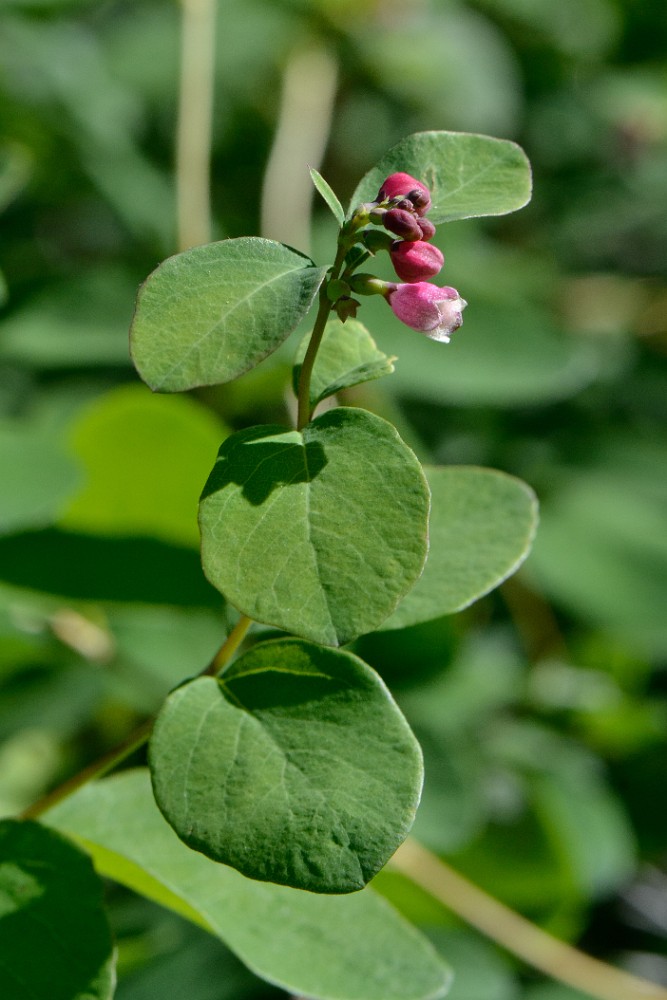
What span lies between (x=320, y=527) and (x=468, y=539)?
0.19 metres

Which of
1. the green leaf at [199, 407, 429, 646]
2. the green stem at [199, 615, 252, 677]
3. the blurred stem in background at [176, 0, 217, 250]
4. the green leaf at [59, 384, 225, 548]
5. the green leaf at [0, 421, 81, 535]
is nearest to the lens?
the green leaf at [199, 407, 429, 646]

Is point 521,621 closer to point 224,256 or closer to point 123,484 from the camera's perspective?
point 123,484

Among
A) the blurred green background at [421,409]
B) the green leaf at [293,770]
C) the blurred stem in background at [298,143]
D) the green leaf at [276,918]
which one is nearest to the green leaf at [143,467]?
the blurred green background at [421,409]

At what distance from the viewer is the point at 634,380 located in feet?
6.29

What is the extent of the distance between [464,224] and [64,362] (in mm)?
650

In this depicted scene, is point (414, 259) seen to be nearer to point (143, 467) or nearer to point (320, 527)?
point (320, 527)

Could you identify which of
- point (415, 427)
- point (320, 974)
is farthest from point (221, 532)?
point (415, 427)

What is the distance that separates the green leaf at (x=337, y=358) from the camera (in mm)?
512

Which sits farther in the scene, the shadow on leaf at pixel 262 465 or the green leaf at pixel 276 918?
the green leaf at pixel 276 918

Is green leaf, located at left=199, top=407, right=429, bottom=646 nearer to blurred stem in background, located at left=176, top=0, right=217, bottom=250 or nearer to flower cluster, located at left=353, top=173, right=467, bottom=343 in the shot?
flower cluster, located at left=353, top=173, right=467, bottom=343

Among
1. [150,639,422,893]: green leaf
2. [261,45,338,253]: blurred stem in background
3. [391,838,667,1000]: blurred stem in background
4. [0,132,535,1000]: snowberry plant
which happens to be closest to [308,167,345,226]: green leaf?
[0,132,535,1000]: snowberry plant

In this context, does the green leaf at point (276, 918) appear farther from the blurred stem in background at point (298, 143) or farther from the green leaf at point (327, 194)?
the blurred stem in background at point (298, 143)

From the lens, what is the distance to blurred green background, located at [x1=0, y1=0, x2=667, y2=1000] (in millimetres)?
1008

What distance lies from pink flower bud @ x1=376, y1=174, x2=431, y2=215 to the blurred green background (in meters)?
0.24
